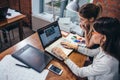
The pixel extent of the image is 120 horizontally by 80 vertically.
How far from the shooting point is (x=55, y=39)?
170cm

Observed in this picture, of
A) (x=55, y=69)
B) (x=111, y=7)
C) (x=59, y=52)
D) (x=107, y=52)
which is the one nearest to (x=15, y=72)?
(x=55, y=69)

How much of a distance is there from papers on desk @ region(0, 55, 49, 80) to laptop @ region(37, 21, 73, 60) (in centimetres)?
30

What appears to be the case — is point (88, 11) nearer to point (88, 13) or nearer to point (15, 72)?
point (88, 13)

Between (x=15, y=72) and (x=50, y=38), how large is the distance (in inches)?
21.5

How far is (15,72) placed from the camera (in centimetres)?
121

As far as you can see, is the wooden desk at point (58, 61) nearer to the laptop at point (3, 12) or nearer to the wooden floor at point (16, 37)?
the laptop at point (3, 12)

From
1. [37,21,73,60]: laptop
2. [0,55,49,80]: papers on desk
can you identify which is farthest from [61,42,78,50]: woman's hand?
[0,55,49,80]: papers on desk

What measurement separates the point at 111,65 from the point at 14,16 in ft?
5.87

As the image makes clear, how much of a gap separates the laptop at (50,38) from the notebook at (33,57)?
0.30ft

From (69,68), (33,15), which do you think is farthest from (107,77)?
(33,15)

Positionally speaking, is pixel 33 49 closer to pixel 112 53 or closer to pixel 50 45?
pixel 50 45

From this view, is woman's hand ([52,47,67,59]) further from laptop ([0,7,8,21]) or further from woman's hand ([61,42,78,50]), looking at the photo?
laptop ([0,7,8,21])

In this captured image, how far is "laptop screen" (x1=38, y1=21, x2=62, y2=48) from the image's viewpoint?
1471mm

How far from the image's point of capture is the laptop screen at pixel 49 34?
4.83ft
